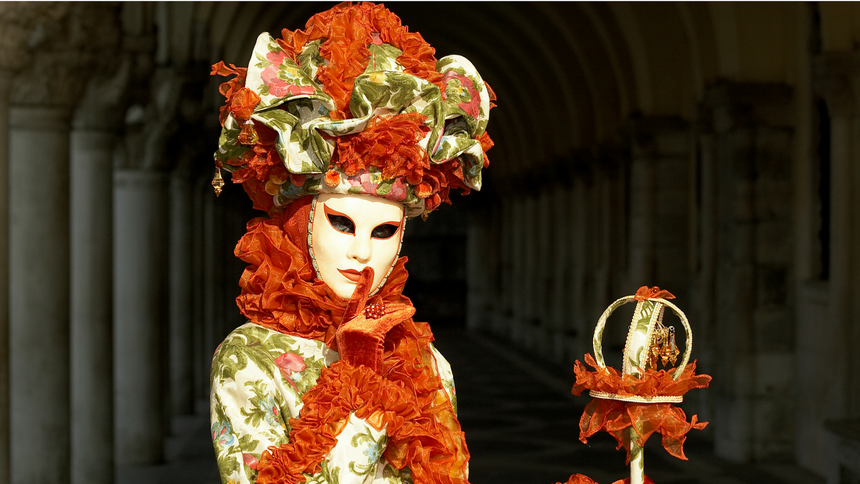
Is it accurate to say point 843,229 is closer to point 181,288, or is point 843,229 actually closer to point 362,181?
point 362,181

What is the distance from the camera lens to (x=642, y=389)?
2.72m

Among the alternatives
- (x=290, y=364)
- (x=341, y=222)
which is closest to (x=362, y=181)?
(x=341, y=222)

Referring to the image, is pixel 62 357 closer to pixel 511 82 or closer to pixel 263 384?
pixel 263 384

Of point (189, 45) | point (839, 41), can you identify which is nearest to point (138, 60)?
point (189, 45)

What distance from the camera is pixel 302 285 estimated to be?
310 cm

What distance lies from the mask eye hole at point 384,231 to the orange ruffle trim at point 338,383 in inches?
4.6

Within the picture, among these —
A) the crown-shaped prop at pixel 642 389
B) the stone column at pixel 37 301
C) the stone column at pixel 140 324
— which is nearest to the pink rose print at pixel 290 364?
the crown-shaped prop at pixel 642 389

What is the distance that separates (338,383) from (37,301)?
17.2ft

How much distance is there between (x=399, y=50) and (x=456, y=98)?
25 centimetres

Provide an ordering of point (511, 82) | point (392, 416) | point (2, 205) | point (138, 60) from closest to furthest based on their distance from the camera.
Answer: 1. point (392, 416)
2. point (2, 205)
3. point (138, 60)
4. point (511, 82)

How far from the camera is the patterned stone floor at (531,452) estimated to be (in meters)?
10.0

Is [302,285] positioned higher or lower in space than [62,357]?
higher

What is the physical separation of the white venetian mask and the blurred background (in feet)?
12.0

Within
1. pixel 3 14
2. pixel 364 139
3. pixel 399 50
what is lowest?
pixel 364 139
